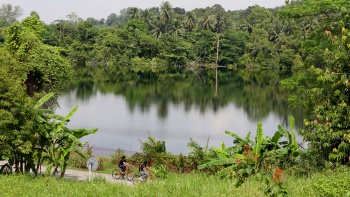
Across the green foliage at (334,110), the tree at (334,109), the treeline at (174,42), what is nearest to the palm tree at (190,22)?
the treeline at (174,42)

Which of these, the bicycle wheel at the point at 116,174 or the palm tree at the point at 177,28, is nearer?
the bicycle wheel at the point at 116,174

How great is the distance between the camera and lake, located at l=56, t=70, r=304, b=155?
3201cm

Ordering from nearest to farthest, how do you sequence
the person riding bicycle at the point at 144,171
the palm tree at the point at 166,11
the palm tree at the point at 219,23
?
the person riding bicycle at the point at 144,171
the palm tree at the point at 219,23
the palm tree at the point at 166,11

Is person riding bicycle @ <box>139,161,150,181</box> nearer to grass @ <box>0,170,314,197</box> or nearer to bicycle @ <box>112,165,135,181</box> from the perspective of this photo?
bicycle @ <box>112,165,135,181</box>

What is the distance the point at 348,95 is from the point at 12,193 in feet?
26.8

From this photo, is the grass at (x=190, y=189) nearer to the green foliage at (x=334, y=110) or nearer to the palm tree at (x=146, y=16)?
the green foliage at (x=334, y=110)

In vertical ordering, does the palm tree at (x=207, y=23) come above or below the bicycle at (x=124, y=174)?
above

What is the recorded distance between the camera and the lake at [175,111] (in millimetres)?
32009

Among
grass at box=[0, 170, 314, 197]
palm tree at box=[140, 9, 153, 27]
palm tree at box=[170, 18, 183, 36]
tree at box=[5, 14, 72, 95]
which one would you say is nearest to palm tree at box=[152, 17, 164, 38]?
palm tree at box=[170, 18, 183, 36]

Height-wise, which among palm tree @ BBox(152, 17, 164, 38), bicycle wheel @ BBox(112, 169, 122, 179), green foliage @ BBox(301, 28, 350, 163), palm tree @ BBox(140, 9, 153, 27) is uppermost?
palm tree @ BBox(140, 9, 153, 27)

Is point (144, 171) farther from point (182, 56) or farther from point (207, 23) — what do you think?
point (207, 23)

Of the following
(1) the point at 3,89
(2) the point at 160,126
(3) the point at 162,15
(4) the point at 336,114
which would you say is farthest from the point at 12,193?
(3) the point at 162,15

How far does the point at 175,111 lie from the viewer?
1699 inches

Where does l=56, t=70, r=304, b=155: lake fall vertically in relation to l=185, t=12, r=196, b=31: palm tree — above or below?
below
